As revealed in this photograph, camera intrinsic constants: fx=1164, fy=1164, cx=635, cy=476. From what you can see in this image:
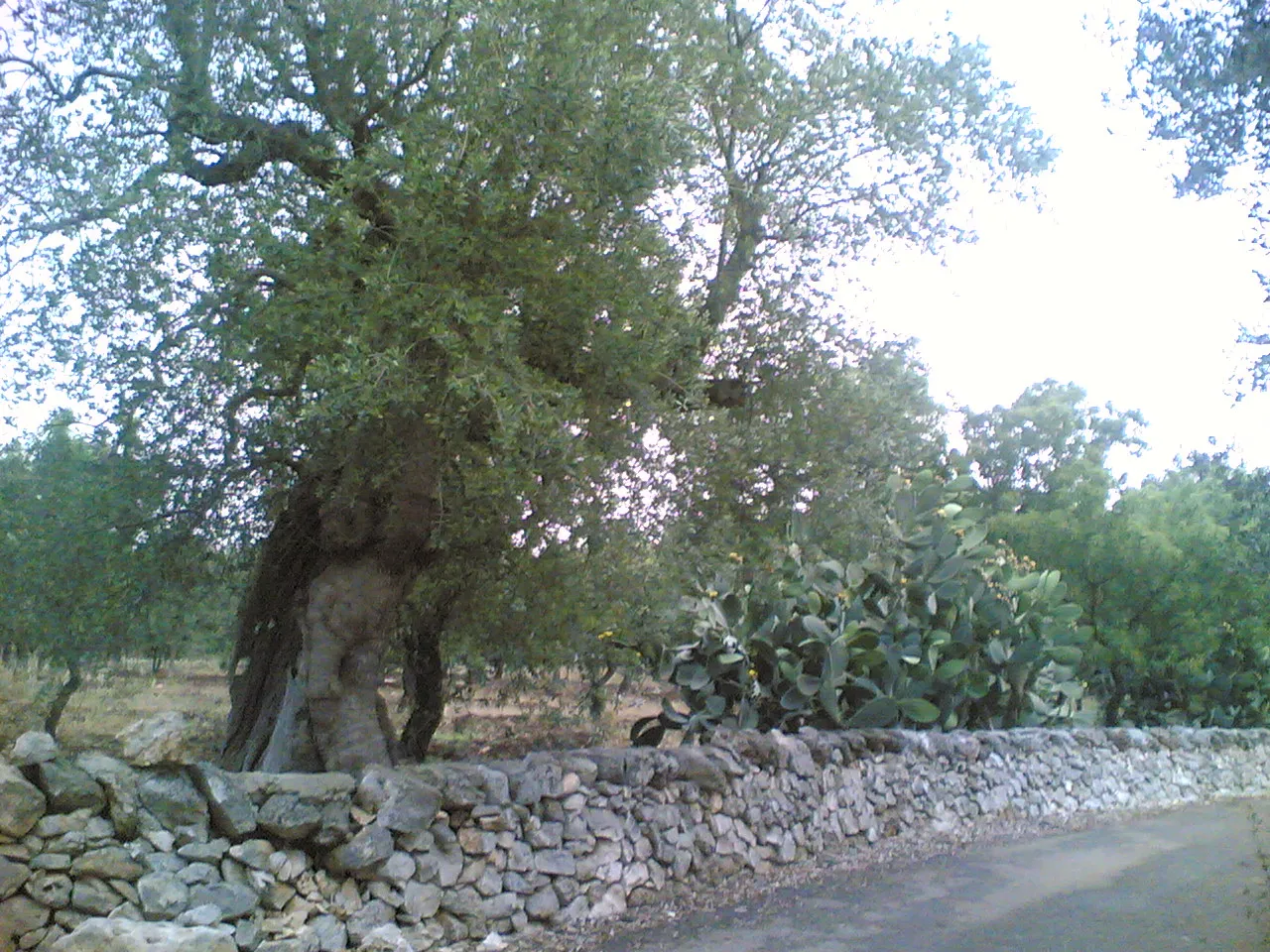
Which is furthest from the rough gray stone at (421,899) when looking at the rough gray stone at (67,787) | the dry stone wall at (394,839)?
the rough gray stone at (67,787)

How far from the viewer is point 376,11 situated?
8625 mm

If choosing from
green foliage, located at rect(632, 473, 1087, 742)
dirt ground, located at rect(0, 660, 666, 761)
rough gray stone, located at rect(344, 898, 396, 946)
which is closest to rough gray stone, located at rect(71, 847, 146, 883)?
rough gray stone, located at rect(344, 898, 396, 946)

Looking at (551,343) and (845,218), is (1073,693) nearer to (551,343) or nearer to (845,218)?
(845,218)

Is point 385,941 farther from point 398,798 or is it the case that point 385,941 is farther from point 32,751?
point 32,751

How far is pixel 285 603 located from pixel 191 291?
Result: 2.74 m

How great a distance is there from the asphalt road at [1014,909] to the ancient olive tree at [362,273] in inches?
120

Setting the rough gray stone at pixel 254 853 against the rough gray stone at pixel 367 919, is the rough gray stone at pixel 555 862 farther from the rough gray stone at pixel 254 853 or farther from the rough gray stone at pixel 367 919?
the rough gray stone at pixel 254 853

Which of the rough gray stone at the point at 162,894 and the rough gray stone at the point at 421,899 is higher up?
the rough gray stone at the point at 162,894

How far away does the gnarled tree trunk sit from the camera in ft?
28.0

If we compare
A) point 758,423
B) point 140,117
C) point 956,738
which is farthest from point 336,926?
point 956,738

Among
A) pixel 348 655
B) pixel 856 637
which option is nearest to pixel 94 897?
pixel 348 655

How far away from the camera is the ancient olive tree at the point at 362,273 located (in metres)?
7.63

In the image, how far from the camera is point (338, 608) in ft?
28.9

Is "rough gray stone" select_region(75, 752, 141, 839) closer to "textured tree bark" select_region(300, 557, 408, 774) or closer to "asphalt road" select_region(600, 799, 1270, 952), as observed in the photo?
"textured tree bark" select_region(300, 557, 408, 774)
